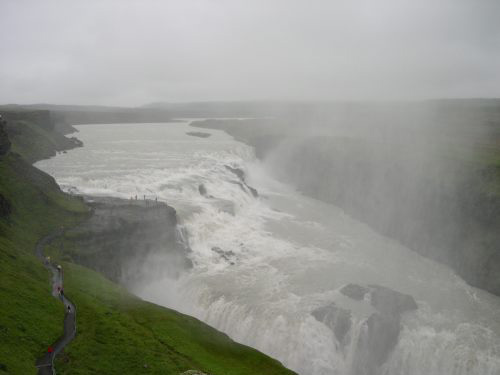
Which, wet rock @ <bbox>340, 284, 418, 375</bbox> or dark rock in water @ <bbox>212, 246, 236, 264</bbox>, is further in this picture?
dark rock in water @ <bbox>212, 246, 236, 264</bbox>

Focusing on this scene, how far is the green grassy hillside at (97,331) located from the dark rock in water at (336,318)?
9223mm

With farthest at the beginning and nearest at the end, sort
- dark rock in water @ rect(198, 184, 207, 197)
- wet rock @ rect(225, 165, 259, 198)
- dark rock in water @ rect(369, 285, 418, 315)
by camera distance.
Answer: wet rock @ rect(225, 165, 259, 198)
dark rock in water @ rect(198, 184, 207, 197)
dark rock in water @ rect(369, 285, 418, 315)

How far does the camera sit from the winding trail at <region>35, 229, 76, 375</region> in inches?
802

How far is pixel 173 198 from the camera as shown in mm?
61312

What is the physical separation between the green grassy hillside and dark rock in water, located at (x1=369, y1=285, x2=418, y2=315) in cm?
1480

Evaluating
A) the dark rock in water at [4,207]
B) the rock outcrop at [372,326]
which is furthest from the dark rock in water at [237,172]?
the dark rock in water at [4,207]

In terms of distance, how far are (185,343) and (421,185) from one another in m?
46.0

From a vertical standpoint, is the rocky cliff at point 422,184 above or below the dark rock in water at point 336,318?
above

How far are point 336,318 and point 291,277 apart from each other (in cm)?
888

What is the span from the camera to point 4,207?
37.8 m

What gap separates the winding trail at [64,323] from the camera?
20.4m

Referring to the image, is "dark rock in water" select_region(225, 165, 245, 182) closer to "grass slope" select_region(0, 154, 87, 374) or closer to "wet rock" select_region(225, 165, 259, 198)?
"wet rock" select_region(225, 165, 259, 198)

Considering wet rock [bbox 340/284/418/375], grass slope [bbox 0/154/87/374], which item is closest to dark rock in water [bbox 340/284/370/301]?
wet rock [bbox 340/284/418/375]

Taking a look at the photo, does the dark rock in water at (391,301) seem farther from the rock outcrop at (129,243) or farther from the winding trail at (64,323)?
the winding trail at (64,323)
